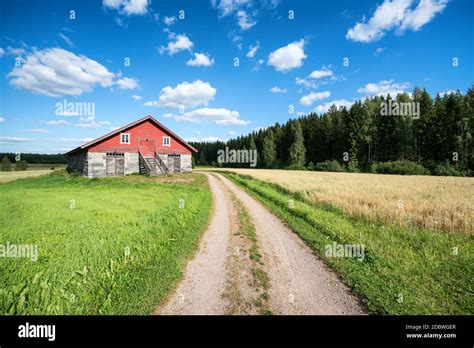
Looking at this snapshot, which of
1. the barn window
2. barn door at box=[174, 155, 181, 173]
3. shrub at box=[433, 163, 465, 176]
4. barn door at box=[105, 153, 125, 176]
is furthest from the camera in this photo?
shrub at box=[433, 163, 465, 176]

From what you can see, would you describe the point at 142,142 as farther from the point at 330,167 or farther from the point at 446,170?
the point at 446,170

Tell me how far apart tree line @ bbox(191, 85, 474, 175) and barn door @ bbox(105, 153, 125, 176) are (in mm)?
49724

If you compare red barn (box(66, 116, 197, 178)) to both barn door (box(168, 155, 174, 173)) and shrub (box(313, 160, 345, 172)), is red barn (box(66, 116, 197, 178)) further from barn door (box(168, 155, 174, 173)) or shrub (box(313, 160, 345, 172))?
shrub (box(313, 160, 345, 172))

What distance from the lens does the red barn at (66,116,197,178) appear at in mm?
28547

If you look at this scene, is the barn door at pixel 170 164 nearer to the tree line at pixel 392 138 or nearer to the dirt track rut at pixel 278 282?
the dirt track rut at pixel 278 282

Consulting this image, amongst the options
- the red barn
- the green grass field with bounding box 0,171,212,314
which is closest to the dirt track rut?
the green grass field with bounding box 0,171,212,314

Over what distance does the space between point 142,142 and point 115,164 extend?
475 cm

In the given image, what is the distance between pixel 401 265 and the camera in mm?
6059

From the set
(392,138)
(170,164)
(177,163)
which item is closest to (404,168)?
(392,138)

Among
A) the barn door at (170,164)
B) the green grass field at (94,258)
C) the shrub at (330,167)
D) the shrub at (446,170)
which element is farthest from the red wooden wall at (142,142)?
the shrub at (446,170)

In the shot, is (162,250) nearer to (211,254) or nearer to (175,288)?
(211,254)
